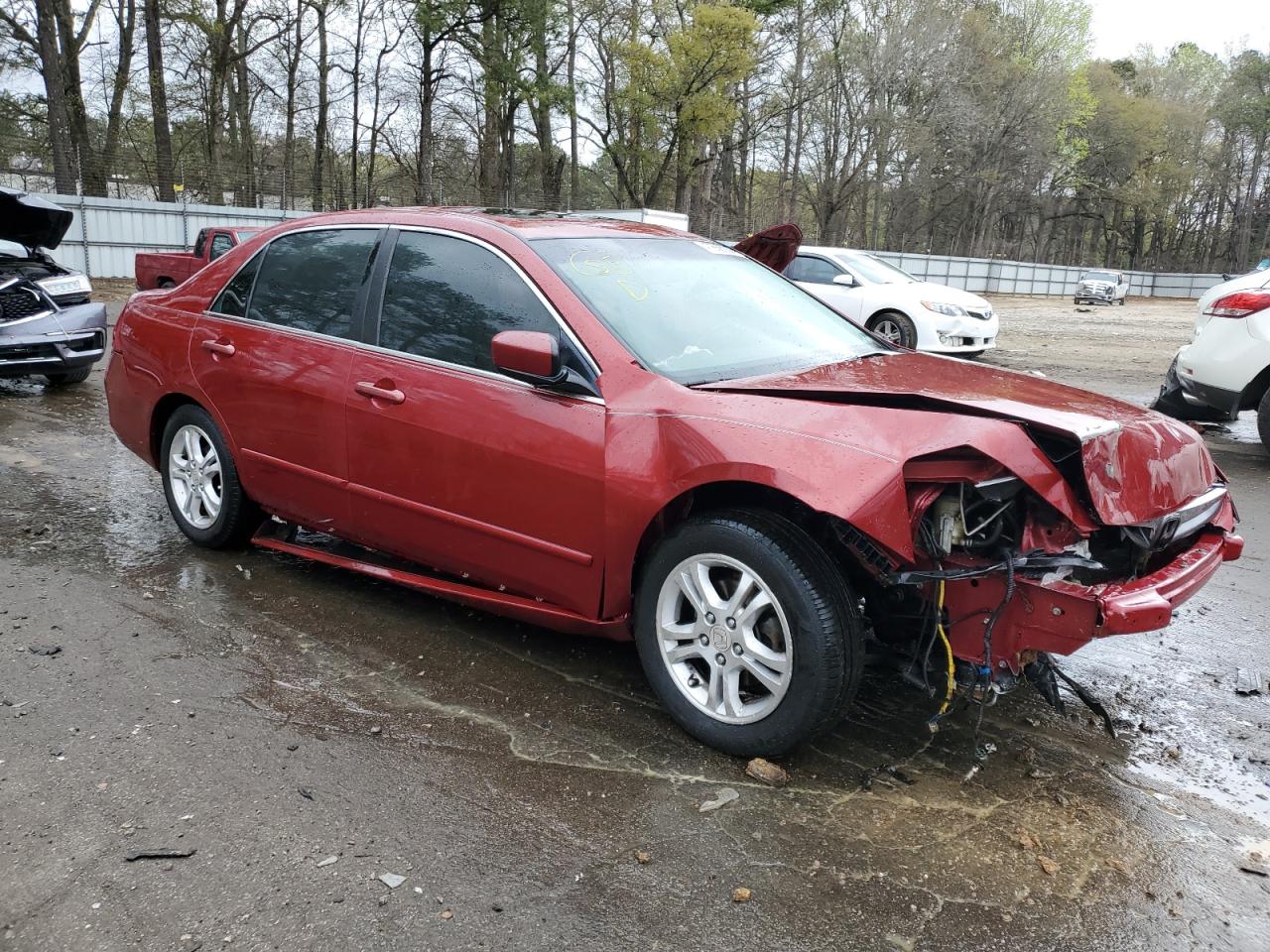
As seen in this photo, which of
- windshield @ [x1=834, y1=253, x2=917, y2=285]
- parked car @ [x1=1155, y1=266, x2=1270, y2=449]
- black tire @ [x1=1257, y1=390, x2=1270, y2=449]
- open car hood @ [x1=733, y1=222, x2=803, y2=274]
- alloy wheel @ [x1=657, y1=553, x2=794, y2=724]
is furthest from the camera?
windshield @ [x1=834, y1=253, x2=917, y2=285]

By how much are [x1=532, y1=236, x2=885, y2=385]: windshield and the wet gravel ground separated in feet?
3.91

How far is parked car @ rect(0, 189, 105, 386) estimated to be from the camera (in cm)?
852

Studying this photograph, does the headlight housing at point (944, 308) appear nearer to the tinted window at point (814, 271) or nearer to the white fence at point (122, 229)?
the tinted window at point (814, 271)

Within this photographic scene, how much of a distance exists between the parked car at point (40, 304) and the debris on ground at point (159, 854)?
7.53 meters

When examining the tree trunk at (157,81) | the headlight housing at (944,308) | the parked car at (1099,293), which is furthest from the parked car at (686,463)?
the parked car at (1099,293)

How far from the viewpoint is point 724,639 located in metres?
2.92

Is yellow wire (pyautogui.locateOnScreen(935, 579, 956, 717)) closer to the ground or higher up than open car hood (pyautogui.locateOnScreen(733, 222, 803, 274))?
closer to the ground

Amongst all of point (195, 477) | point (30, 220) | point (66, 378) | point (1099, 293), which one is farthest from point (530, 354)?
point (1099, 293)

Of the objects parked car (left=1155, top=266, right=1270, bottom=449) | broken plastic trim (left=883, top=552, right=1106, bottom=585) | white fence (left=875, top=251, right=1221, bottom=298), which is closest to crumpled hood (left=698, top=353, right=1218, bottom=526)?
broken plastic trim (left=883, top=552, right=1106, bottom=585)

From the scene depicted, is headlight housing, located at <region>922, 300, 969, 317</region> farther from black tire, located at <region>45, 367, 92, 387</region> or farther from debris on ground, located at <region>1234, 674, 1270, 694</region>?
black tire, located at <region>45, 367, 92, 387</region>

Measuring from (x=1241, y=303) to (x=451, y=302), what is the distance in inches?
242

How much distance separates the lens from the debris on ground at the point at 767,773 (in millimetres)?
2875

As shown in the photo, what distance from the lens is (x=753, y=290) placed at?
402 cm

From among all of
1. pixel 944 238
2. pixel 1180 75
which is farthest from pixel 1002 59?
pixel 1180 75
